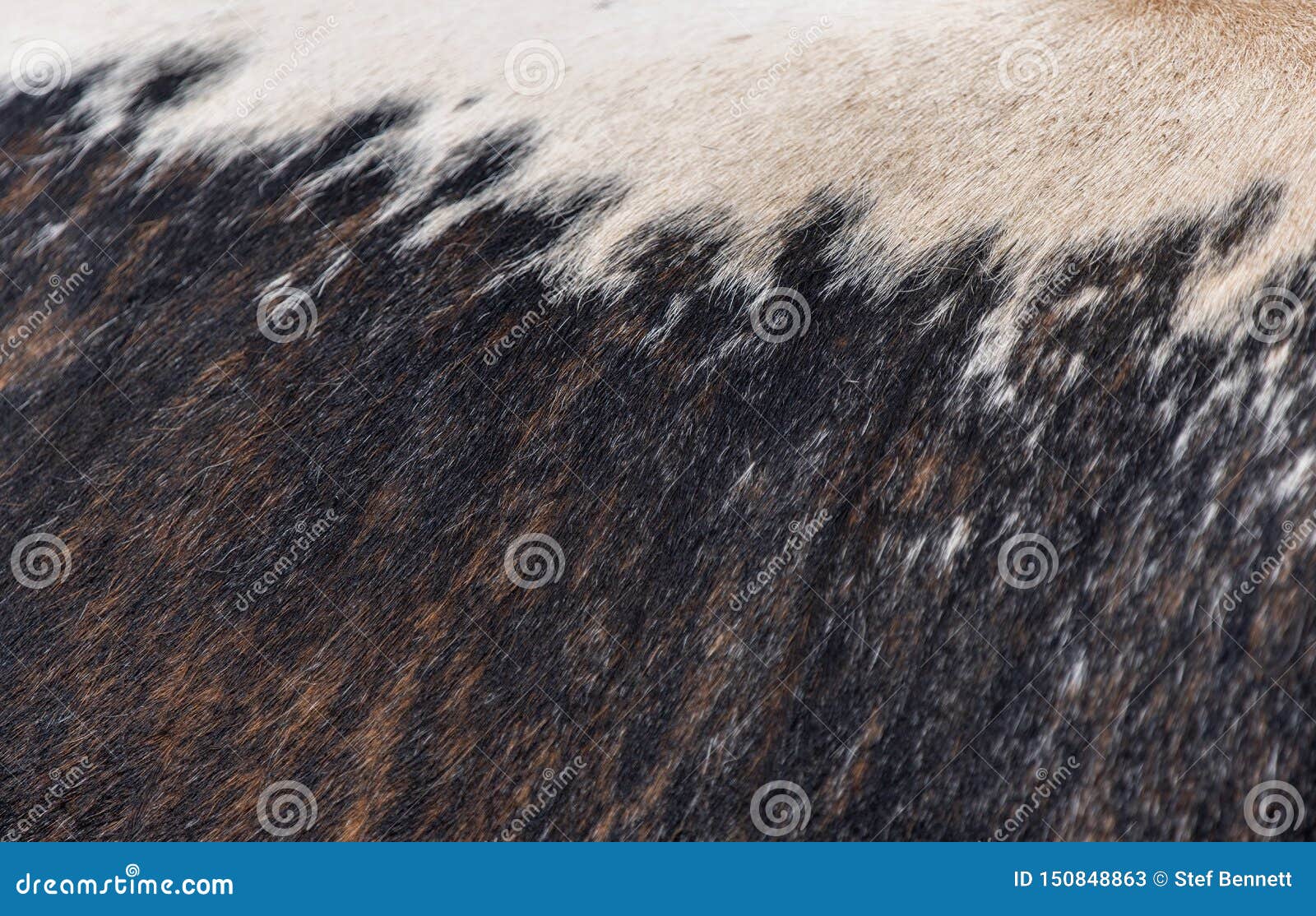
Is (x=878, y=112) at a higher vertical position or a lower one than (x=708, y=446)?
higher

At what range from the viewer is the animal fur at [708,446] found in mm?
1653

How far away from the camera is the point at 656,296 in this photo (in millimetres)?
2074

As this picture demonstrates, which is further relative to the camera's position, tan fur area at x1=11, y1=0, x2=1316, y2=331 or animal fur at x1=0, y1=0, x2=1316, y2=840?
tan fur area at x1=11, y1=0, x2=1316, y2=331

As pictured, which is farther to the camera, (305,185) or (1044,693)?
(305,185)

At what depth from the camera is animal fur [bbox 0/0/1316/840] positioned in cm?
165

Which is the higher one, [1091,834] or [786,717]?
[786,717]

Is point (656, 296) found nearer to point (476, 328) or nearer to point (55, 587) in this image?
point (476, 328)

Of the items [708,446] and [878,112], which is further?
[878,112]

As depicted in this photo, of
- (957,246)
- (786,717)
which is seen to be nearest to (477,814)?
(786,717)

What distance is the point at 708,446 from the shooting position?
1933 mm

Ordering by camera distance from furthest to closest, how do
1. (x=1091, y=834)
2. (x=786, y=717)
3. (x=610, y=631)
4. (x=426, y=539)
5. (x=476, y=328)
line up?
(x=476, y=328) < (x=426, y=539) < (x=610, y=631) < (x=786, y=717) < (x=1091, y=834)

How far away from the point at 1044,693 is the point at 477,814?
3.00 ft

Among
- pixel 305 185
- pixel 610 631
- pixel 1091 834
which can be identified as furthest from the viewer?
pixel 305 185

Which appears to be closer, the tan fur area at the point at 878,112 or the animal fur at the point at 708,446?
the animal fur at the point at 708,446
